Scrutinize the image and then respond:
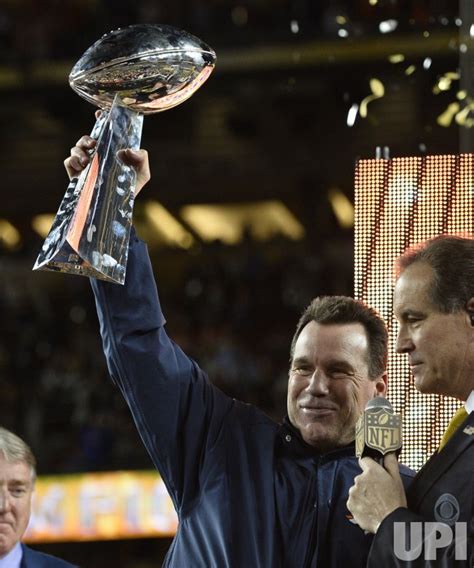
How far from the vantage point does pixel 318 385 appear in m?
2.25

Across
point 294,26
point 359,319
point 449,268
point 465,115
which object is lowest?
point 359,319

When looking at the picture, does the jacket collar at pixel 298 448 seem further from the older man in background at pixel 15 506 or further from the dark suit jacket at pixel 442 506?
the older man in background at pixel 15 506

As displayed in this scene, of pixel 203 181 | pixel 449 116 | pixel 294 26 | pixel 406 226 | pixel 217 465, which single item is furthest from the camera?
pixel 203 181

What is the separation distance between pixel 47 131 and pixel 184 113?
1512 millimetres

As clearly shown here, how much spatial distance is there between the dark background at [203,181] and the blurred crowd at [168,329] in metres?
0.01

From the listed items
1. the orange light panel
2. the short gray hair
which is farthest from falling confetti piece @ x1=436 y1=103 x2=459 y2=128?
the short gray hair

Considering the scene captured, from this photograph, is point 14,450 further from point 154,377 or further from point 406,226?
point 406,226

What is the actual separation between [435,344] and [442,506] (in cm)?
28

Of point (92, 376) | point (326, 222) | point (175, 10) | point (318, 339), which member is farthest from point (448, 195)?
point (175, 10)

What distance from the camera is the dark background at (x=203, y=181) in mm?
10109

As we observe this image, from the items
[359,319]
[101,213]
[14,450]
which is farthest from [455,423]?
[14,450]

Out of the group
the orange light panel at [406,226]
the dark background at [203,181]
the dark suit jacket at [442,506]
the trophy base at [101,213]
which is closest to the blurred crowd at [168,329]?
the dark background at [203,181]

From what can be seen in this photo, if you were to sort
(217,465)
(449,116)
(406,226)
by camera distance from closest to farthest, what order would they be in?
(217,465) < (406,226) < (449,116)

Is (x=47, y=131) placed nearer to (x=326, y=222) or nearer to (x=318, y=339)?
(x=326, y=222)
